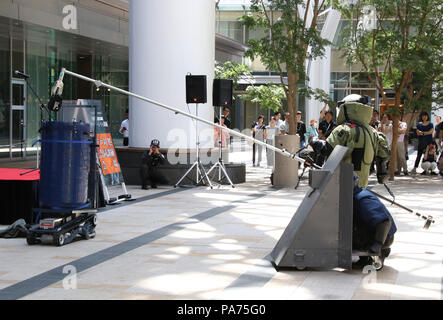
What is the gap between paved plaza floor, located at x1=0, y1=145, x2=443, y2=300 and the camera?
17.8ft

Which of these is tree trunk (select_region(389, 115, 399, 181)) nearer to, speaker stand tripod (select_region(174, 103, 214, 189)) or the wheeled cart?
speaker stand tripod (select_region(174, 103, 214, 189))

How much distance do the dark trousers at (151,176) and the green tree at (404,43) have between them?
17.2 ft

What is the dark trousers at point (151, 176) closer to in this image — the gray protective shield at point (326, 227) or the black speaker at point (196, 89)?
the black speaker at point (196, 89)

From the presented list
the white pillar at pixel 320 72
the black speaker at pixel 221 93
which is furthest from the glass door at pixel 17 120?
the white pillar at pixel 320 72

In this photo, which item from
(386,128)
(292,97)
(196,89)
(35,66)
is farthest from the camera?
(35,66)

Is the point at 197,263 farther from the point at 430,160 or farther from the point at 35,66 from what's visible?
the point at 35,66

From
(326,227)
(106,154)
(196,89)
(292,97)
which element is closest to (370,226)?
(326,227)

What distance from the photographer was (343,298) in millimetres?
5211

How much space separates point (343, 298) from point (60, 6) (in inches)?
638

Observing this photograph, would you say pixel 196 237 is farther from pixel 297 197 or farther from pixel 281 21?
pixel 281 21

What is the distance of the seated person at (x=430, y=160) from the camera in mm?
17625

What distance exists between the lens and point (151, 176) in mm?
13812

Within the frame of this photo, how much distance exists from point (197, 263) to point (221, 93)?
8.15m

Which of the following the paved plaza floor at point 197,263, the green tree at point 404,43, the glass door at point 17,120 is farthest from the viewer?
the glass door at point 17,120
